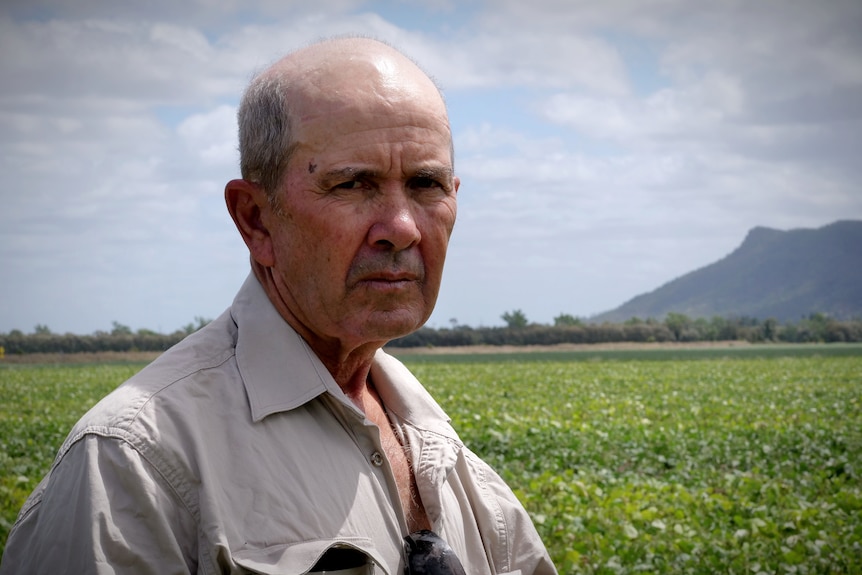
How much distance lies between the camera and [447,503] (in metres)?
1.80

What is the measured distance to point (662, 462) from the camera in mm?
11203

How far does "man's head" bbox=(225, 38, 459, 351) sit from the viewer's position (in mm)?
1595

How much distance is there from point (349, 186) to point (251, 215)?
10.1 inches

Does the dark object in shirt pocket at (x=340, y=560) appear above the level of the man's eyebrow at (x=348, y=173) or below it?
below

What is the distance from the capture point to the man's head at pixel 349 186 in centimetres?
159

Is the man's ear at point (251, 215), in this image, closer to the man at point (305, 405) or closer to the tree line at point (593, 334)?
the man at point (305, 405)

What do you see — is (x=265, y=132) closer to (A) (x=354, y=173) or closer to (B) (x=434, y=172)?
(A) (x=354, y=173)

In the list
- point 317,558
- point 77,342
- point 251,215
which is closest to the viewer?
point 317,558

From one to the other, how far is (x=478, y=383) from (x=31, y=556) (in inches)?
938

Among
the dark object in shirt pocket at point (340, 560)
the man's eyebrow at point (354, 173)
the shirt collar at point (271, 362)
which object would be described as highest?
the man's eyebrow at point (354, 173)

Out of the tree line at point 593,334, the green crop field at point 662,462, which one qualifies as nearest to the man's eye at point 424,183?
the green crop field at point 662,462

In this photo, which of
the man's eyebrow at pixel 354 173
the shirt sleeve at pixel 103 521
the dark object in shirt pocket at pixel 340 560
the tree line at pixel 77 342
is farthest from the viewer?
the tree line at pixel 77 342

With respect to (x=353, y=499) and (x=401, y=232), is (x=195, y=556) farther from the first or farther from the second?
(x=401, y=232)

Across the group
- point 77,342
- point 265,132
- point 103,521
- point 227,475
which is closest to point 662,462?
point 265,132
